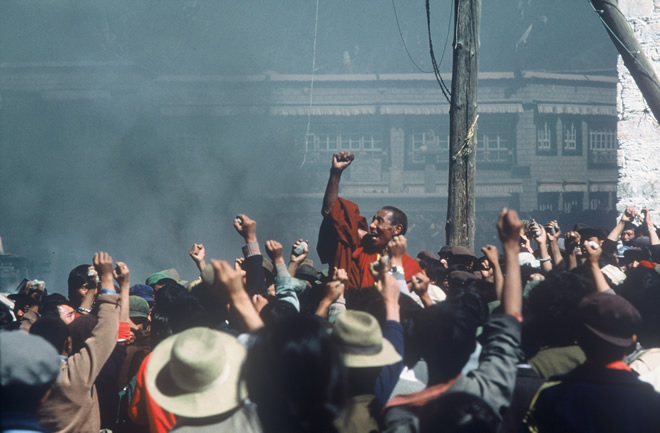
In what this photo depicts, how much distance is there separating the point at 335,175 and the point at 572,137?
2333 centimetres

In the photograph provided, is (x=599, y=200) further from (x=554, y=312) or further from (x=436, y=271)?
(x=554, y=312)

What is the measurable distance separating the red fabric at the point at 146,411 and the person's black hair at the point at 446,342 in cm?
119

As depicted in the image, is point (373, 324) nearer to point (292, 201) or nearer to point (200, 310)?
point (200, 310)

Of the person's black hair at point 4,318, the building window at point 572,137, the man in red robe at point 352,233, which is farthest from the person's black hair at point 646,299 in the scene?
the building window at point 572,137

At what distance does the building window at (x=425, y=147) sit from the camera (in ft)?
81.9

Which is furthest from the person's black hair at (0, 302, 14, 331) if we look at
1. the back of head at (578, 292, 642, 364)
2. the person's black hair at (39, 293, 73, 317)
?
the back of head at (578, 292, 642, 364)

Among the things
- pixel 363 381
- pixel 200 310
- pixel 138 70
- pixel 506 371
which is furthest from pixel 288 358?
pixel 138 70

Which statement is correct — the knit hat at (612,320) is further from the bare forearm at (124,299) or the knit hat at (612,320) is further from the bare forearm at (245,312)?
the bare forearm at (124,299)

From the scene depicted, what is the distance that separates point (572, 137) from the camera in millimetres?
25641

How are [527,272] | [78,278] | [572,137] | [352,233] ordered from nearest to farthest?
[527,272] → [352,233] → [78,278] → [572,137]

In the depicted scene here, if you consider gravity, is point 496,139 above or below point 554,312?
above

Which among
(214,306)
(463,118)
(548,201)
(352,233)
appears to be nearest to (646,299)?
(352,233)

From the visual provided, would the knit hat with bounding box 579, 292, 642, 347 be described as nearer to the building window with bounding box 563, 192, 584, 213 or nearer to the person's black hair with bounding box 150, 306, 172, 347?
the person's black hair with bounding box 150, 306, 172, 347

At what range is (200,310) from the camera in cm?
352
